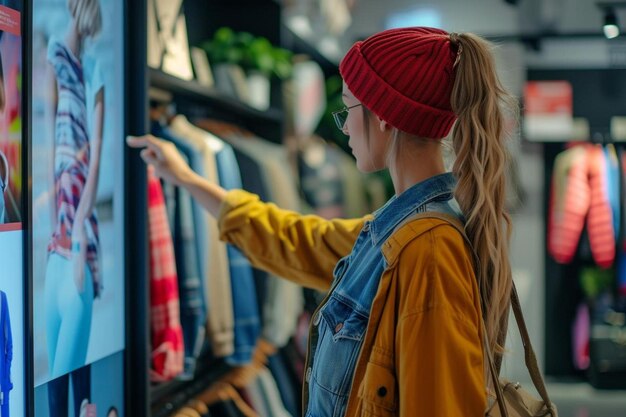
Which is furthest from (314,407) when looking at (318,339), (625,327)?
(625,327)

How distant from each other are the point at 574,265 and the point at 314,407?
5.59m

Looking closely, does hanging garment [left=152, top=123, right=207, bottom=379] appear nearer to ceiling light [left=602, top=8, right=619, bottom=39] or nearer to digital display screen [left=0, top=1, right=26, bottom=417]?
digital display screen [left=0, top=1, right=26, bottom=417]

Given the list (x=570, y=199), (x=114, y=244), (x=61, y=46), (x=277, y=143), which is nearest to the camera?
(x=61, y=46)

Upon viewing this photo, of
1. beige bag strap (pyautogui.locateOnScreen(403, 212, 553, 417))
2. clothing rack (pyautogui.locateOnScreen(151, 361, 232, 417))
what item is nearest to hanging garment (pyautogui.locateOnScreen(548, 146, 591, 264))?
clothing rack (pyautogui.locateOnScreen(151, 361, 232, 417))

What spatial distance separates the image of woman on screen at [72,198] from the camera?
1.92 metres

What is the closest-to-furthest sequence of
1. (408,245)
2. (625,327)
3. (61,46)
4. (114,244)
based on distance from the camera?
(408,245)
(61,46)
(114,244)
(625,327)

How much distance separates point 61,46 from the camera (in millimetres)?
1973

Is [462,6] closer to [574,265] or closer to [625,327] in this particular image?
[574,265]

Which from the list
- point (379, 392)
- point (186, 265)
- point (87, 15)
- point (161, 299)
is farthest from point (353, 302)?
point (186, 265)

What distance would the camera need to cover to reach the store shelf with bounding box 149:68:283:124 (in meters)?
2.71

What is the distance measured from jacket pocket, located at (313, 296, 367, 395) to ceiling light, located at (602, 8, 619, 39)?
4.43m

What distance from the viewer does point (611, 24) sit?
18.0ft

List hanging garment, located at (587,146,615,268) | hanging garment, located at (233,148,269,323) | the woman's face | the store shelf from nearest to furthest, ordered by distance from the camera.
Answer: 1. the woman's face
2. the store shelf
3. hanging garment, located at (233,148,269,323)
4. hanging garment, located at (587,146,615,268)

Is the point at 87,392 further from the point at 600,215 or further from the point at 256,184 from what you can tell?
the point at 600,215
